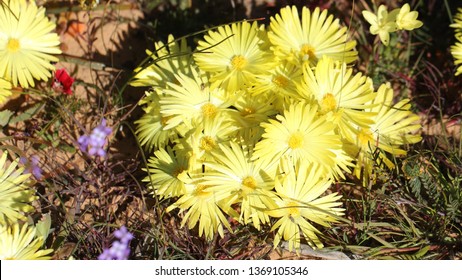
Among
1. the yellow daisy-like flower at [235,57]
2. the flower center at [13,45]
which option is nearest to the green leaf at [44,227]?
the flower center at [13,45]

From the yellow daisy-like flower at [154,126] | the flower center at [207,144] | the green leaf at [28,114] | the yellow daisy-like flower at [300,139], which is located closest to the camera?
the yellow daisy-like flower at [300,139]

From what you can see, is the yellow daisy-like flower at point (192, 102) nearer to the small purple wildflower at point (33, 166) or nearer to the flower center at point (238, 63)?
the flower center at point (238, 63)

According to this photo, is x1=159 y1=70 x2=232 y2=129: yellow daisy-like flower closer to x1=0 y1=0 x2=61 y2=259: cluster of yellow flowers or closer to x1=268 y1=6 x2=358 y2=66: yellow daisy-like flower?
x1=268 y1=6 x2=358 y2=66: yellow daisy-like flower

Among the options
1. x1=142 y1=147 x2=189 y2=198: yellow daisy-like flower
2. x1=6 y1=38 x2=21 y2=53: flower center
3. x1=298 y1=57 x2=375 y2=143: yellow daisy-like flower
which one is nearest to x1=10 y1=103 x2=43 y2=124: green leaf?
x1=6 y1=38 x2=21 y2=53: flower center

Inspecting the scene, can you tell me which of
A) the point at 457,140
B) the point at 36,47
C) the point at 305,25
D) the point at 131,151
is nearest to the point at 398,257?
the point at 457,140

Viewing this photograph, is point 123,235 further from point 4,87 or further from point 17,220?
point 4,87

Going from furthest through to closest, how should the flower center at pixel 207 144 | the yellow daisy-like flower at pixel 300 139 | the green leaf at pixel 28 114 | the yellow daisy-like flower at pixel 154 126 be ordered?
the green leaf at pixel 28 114, the yellow daisy-like flower at pixel 154 126, the flower center at pixel 207 144, the yellow daisy-like flower at pixel 300 139

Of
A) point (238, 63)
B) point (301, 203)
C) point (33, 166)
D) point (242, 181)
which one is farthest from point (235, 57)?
point (33, 166)
